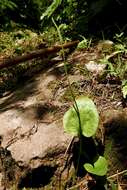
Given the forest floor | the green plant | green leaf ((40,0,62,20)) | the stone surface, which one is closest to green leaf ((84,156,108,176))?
the forest floor

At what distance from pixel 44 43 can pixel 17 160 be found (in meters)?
2.48

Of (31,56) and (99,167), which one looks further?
(31,56)

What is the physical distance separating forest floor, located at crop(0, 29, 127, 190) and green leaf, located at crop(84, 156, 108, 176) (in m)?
0.12

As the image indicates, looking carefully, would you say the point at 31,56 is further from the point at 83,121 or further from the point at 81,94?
the point at 83,121

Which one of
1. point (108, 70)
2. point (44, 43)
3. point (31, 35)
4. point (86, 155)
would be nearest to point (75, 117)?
point (86, 155)

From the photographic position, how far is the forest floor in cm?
274

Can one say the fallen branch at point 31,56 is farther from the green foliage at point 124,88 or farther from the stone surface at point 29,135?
the green foliage at point 124,88

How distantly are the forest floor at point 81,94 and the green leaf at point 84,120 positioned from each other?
0.25 metres

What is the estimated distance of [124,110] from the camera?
9.80 feet

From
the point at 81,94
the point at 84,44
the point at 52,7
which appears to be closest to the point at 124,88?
the point at 81,94

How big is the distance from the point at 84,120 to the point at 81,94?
2.07 ft

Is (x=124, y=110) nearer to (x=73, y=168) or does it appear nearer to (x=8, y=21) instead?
(x=73, y=168)

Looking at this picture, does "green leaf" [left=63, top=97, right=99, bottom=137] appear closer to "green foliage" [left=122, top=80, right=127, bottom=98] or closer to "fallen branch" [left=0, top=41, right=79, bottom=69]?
"green foliage" [left=122, top=80, right=127, bottom=98]

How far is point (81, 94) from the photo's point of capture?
3.27m
